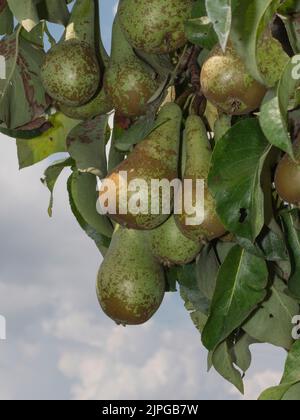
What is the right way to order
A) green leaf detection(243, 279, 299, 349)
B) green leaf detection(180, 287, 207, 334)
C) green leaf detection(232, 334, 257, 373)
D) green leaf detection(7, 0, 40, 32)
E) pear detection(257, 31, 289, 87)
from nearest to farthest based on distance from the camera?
1. pear detection(257, 31, 289, 87)
2. green leaf detection(7, 0, 40, 32)
3. green leaf detection(243, 279, 299, 349)
4. green leaf detection(232, 334, 257, 373)
5. green leaf detection(180, 287, 207, 334)

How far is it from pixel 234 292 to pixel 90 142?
41 centimetres

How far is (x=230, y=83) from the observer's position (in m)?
1.38

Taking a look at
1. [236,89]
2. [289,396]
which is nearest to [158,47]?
[236,89]

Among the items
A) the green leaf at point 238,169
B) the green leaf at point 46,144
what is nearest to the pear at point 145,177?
the green leaf at point 238,169

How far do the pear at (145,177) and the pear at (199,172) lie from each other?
0.09 feet

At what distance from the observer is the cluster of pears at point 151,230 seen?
1521 millimetres

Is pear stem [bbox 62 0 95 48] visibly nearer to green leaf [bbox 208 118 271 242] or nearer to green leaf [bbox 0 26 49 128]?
green leaf [bbox 0 26 49 128]

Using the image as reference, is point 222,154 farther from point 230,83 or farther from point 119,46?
point 119,46

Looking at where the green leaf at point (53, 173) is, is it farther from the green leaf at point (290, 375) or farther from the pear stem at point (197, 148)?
the green leaf at point (290, 375)

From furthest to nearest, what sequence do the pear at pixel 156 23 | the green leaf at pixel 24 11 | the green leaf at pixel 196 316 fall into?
the green leaf at pixel 196 316 → the green leaf at pixel 24 11 → the pear at pixel 156 23

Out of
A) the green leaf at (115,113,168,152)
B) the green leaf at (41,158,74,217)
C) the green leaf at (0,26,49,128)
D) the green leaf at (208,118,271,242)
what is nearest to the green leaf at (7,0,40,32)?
the green leaf at (0,26,49,128)

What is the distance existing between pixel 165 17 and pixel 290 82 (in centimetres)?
39

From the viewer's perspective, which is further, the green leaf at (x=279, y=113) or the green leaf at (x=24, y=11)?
the green leaf at (x=24, y=11)

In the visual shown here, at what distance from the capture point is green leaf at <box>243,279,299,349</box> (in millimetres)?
1798
